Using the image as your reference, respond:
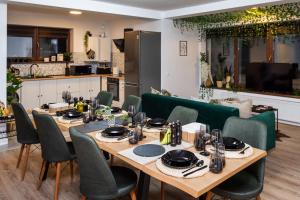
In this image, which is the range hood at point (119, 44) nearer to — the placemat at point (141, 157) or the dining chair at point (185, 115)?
the dining chair at point (185, 115)

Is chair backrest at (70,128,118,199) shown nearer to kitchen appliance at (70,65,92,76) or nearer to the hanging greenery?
the hanging greenery

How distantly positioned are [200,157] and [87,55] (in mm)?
6475

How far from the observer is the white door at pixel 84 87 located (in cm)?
736

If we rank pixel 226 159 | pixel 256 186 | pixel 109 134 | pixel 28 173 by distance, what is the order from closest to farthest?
pixel 226 159 < pixel 256 186 < pixel 109 134 < pixel 28 173

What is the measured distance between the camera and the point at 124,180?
89.2 inches

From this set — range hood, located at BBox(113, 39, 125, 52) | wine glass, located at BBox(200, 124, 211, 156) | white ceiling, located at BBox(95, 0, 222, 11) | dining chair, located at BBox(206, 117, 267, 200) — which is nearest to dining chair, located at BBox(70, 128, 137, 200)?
wine glass, located at BBox(200, 124, 211, 156)

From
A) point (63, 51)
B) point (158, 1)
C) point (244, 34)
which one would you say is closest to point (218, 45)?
point (244, 34)

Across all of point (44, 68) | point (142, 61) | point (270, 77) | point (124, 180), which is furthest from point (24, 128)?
point (270, 77)

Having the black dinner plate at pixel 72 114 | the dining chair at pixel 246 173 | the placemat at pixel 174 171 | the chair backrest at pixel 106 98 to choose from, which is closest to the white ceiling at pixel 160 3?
the chair backrest at pixel 106 98

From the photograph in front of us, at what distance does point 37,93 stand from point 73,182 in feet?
12.6

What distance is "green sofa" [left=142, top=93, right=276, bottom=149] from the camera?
373cm

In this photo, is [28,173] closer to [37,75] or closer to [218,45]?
[37,75]

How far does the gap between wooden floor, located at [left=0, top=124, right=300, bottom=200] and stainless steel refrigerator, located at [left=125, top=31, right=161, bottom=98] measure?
2.74m

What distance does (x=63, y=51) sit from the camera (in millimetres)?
7789
